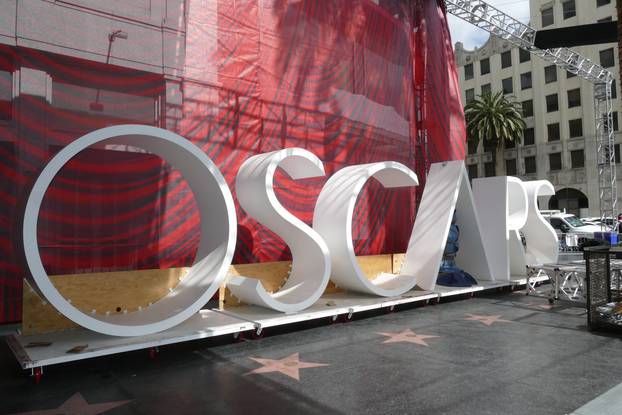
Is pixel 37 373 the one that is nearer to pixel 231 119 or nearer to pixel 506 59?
pixel 231 119

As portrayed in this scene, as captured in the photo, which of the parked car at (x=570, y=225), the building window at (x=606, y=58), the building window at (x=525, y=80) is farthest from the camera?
the building window at (x=525, y=80)

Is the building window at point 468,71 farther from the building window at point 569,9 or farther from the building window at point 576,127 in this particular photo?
the building window at point 576,127

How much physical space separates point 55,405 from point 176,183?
12.9ft

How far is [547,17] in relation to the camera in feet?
115

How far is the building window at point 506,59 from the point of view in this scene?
3716 centimetres

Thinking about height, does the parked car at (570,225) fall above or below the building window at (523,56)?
below

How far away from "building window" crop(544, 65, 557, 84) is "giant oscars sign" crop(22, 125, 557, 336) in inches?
1109

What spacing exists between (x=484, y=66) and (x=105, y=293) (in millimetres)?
39293

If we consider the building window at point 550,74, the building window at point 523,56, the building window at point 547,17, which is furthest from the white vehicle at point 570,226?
the building window at point 547,17

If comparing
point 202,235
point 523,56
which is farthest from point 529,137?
point 202,235

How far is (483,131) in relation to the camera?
35938 mm

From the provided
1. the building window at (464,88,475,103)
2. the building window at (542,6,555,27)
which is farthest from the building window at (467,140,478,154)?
the building window at (542,6,555,27)

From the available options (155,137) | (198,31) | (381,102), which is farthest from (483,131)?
(155,137)

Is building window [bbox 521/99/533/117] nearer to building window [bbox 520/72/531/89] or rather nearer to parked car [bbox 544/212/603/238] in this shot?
building window [bbox 520/72/531/89]
